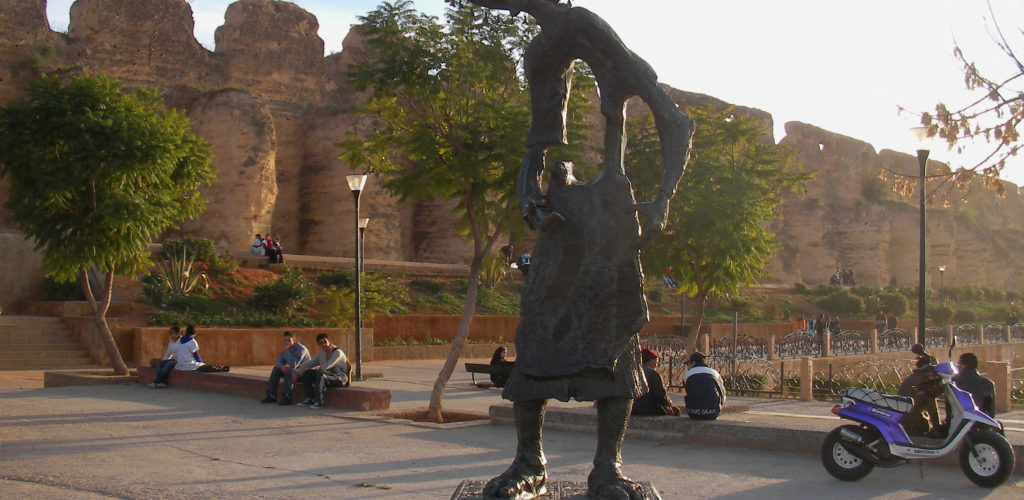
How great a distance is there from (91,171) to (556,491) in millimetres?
12192

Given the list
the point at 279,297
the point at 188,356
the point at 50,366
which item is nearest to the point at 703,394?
the point at 188,356

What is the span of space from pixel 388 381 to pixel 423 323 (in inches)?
288

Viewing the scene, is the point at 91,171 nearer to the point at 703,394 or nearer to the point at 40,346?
the point at 40,346

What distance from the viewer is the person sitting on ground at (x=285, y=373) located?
12156 millimetres

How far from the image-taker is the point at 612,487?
434cm

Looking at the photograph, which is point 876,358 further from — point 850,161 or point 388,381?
point 850,161

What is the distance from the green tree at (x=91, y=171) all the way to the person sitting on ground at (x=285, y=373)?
390 cm

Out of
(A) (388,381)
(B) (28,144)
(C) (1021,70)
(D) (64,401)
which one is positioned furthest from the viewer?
(A) (388,381)

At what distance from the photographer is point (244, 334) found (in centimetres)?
1898

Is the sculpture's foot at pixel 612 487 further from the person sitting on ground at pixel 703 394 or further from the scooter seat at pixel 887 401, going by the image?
the person sitting on ground at pixel 703 394

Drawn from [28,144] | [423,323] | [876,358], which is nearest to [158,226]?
[28,144]

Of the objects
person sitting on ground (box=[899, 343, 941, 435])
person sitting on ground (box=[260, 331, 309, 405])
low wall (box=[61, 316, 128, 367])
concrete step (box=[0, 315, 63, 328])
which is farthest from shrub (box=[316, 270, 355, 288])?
person sitting on ground (box=[899, 343, 941, 435])

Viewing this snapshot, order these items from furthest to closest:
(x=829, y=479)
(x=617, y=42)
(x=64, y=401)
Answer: (x=64, y=401), (x=829, y=479), (x=617, y=42)

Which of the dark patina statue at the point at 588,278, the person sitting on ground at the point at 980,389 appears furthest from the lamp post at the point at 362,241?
the dark patina statue at the point at 588,278
